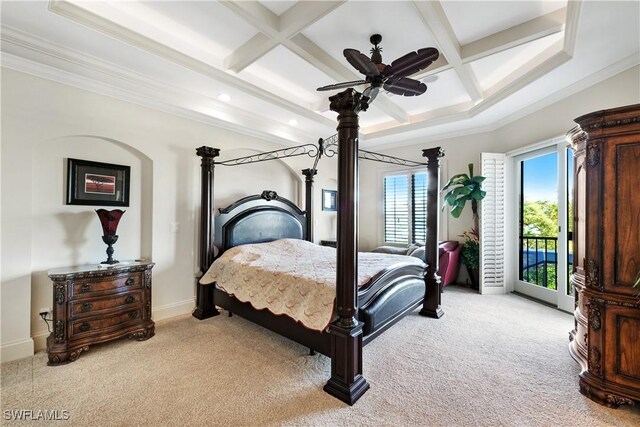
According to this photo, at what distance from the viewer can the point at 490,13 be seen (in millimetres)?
2422

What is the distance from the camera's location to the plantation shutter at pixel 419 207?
5.51 m

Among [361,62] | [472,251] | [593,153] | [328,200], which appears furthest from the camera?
[328,200]

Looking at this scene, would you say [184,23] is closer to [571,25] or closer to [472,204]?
[571,25]

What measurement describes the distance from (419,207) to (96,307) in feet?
17.2

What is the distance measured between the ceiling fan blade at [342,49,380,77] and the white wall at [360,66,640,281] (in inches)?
111

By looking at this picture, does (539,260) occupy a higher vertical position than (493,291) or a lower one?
higher

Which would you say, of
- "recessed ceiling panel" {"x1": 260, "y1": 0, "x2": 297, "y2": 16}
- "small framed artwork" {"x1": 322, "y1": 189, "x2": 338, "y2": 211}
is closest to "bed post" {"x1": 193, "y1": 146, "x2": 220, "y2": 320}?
"recessed ceiling panel" {"x1": 260, "y1": 0, "x2": 297, "y2": 16}

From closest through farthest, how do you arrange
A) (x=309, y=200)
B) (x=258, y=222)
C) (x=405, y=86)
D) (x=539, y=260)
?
(x=405, y=86), (x=258, y=222), (x=539, y=260), (x=309, y=200)

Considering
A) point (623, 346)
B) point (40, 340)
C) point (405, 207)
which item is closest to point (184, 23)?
point (40, 340)

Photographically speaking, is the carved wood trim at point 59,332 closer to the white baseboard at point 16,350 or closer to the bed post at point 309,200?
the white baseboard at point 16,350

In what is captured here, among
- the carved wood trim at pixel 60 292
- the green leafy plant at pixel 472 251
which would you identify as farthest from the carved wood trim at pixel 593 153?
the carved wood trim at pixel 60 292

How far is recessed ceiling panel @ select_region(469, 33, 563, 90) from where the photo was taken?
9.50 feet

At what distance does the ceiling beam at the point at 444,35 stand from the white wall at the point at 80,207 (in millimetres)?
2874

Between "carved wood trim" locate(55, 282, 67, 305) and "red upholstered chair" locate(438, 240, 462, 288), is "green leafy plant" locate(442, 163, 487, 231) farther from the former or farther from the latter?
"carved wood trim" locate(55, 282, 67, 305)
